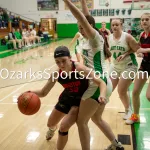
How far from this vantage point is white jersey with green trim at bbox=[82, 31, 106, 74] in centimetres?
A: 290

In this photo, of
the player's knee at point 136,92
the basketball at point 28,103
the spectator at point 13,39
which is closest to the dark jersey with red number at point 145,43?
the player's knee at point 136,92

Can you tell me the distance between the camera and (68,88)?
3029mm

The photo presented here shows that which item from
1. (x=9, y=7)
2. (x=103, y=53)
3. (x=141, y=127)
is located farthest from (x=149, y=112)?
(x=9, y=7)

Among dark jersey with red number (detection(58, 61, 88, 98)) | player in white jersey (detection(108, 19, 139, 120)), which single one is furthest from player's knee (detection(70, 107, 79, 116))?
player in white jersey (detection(108, 19, 139, 120))

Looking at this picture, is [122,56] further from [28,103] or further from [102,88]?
[28,103]

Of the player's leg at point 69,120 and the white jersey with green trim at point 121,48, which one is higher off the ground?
the white jersey with green trim at point 121,48

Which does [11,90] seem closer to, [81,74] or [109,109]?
[109,109]

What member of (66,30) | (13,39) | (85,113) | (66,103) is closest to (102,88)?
(85,113)

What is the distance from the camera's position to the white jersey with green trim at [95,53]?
2.90m

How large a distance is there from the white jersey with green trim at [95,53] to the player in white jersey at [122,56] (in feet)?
4.23

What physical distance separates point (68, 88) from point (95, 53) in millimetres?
560

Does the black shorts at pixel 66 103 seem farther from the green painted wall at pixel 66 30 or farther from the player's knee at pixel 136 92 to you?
the green painted wall at pixel 66 30

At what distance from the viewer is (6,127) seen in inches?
172

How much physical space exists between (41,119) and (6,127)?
69 cm
